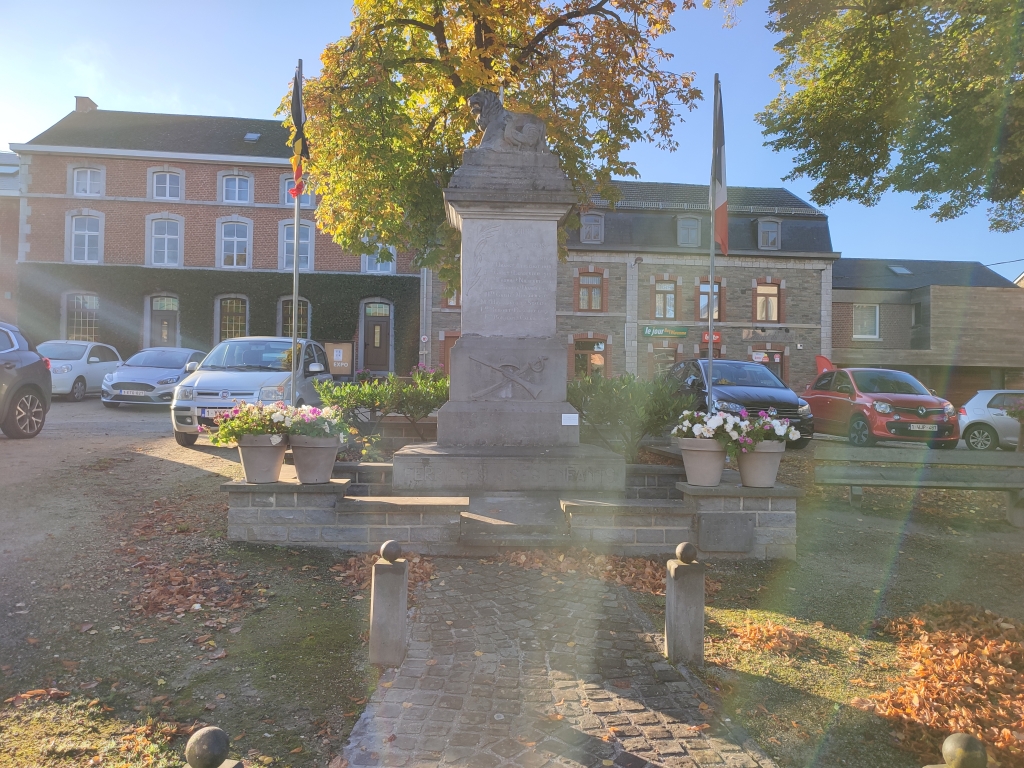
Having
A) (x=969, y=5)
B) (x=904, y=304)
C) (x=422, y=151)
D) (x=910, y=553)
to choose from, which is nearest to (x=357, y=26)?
(x=422, y=151)

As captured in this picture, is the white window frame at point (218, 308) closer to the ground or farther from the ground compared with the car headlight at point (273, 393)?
farther from the ground

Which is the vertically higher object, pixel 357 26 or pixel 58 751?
pixel 357 26

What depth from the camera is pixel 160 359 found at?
648 inches

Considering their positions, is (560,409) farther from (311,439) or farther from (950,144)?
(950,144)

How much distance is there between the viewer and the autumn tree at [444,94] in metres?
11.5

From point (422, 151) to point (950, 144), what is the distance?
9.39 meters

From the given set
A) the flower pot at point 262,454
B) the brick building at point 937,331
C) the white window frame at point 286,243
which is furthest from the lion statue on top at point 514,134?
the brick building at point 937,331

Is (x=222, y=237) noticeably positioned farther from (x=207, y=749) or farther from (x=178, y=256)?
(x=207, y=749)

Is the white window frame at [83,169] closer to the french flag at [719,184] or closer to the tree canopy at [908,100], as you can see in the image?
the tree canopy at [908,100]

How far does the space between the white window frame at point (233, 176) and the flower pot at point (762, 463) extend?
29.8 m

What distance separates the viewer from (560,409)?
7312 mm

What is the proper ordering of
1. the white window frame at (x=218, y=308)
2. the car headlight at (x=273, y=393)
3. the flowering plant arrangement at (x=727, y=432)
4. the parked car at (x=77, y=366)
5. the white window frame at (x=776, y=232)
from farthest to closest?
the white window frame at (x=776, y=232), the white window frame at (x=218, y=308), the parked car at (x=77, y=366), the car headlight at (x=273, y=393), the flowering plant arrangement at (x=727, y=432)

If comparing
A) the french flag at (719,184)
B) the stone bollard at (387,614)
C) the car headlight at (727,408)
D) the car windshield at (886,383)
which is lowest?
the stone bollard at (387,614)

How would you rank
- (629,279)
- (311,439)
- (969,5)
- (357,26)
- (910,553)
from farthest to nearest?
(629,279)
(357,26)
(969,5)
(910,553)
(311,439)
